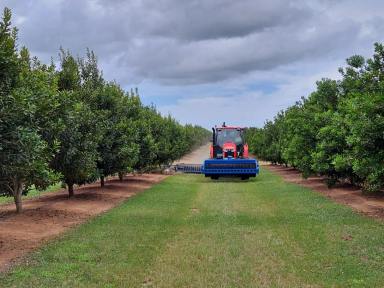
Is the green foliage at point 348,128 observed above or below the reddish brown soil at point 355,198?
above

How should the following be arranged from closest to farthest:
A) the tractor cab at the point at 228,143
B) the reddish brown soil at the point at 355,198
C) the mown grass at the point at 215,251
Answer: the mown grass at the point at 215,251 < the reddish brown soil at the point at 355,198 < the tractor cab at the point at 228,143

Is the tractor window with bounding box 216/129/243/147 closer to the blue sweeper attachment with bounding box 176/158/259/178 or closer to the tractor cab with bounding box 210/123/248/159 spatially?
the tractor cab with bounding box 210/123/248/159

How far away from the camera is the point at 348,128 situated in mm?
18547

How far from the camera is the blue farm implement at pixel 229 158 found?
1208 inches

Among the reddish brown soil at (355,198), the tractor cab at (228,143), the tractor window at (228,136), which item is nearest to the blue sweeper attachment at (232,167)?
the tractor cab at (228,143)

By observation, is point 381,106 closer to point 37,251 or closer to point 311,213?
point 311,213

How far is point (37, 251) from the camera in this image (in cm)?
1095

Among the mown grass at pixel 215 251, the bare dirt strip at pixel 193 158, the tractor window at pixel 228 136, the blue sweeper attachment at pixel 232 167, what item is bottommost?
the mown grass at pixel 215 251

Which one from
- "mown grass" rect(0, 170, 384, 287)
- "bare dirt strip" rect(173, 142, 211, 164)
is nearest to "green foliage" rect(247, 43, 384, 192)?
"mown grass" rect(0, 170, 384, 287)

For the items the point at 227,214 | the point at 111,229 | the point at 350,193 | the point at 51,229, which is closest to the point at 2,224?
the point at 51,229

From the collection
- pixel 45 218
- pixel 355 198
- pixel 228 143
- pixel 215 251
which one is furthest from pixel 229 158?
pixel 215 251

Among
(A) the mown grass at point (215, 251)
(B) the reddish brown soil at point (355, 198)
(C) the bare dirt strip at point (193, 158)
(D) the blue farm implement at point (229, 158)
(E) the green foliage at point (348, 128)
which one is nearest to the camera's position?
(A) the mown grass at point (215, 251)

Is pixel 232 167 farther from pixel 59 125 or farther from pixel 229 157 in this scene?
pixel 59 125

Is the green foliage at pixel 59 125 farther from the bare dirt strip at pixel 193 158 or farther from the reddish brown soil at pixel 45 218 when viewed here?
the bare dirt strip at pixel 193 158
